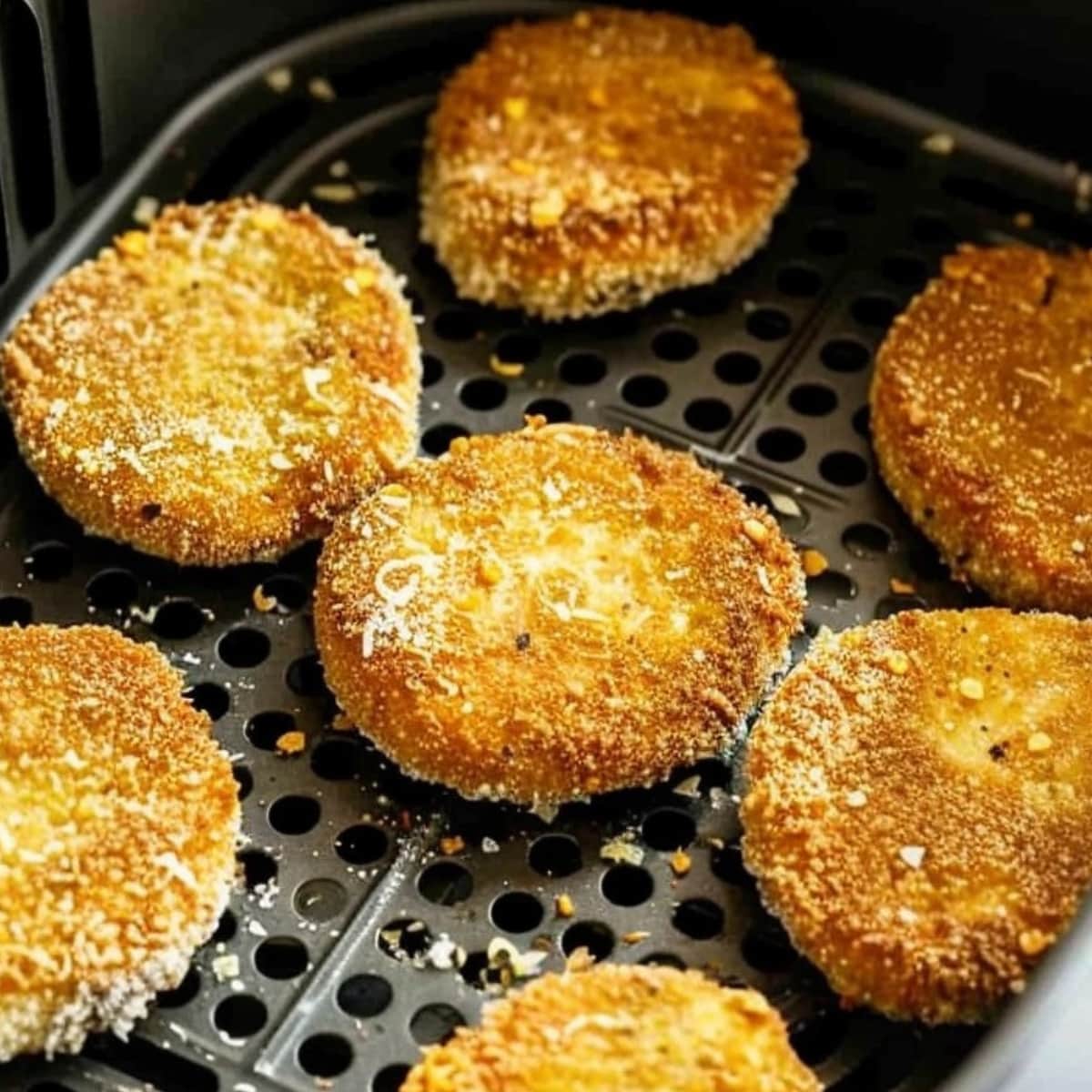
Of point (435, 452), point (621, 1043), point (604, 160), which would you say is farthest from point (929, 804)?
point (604, 160)

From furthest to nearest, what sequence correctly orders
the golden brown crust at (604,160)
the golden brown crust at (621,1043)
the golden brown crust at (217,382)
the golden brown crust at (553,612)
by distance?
the golden brown crust at (604,160)
the golden brown crust at (217,382)
the golden brown crust at (553,612)
the golden brown crust at (621,1043)

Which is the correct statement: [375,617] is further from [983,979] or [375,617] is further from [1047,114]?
[1047,114]

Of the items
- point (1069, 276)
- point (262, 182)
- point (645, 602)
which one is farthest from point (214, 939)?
point (1069, 276)

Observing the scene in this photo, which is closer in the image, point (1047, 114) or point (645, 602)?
point (645, 602)

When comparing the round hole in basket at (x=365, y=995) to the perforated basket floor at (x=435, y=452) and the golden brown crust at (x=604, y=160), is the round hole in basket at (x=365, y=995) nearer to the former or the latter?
the perforated basket floor at (x=435, y=452)

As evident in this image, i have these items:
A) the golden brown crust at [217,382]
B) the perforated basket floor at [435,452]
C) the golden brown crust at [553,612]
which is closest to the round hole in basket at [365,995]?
the perforated basket floor at [435,452]
